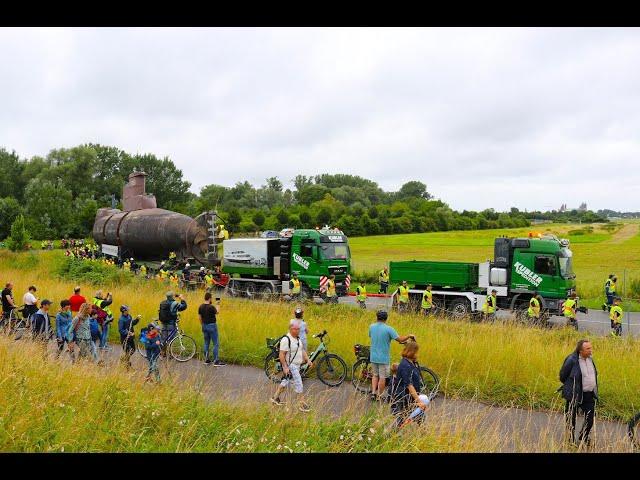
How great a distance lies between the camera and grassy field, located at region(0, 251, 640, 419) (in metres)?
9.32

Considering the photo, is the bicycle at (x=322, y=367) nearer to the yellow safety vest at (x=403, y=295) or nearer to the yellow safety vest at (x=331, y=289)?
the yellow safety vest at (x=403, y=295)

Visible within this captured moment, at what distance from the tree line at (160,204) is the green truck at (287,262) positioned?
36778 millimetres

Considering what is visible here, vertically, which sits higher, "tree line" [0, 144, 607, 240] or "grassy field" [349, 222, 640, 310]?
"tree line" [0, 144, 607, 240]

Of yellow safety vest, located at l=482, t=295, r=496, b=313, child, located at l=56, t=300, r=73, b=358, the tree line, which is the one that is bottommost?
yellow safety vest, located at l=482, t=295, r=496, b=313

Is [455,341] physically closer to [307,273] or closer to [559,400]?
[559,400]

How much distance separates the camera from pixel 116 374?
8039 mm

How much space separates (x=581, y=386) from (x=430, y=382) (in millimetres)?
3066

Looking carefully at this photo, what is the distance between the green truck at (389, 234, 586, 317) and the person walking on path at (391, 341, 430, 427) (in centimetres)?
1114

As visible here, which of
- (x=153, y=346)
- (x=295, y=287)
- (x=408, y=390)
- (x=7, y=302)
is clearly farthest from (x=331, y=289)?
(x=408, y=390)

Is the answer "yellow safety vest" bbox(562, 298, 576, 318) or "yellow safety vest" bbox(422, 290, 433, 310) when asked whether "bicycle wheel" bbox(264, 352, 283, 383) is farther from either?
"yellow safety vest" bbox(562, 298, 576, 318)

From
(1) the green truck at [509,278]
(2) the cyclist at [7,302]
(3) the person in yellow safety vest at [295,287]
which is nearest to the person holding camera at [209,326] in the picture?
(2) the cyclist at [7,302]

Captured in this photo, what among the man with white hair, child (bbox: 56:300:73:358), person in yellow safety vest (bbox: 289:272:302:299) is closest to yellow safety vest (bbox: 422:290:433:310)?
person in yellow safety vest (bbox: 289:272:302:299)

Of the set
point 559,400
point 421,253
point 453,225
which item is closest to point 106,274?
point 559,400

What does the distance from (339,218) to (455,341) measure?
223 feet
